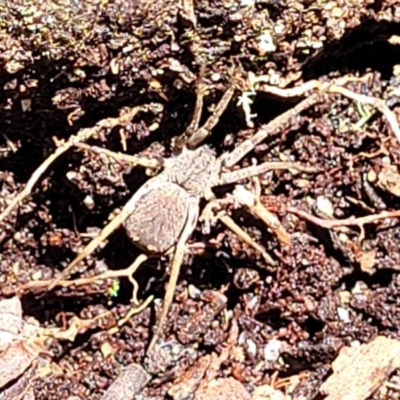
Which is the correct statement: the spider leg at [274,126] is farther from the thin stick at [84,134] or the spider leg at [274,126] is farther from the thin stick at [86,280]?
the thin stick at [86,280]

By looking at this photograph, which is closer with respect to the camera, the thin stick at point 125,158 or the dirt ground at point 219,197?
the dirt ground at point 219,197

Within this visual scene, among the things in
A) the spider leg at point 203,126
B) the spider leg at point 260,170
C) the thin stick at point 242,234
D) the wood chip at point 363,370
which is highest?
the spider leg at point 203,126

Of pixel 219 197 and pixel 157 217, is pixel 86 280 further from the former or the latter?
pixel 219 197

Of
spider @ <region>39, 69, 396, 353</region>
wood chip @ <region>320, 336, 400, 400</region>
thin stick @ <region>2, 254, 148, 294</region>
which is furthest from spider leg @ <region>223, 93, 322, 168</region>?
wood chip @ <region>320, 336, 400, 400</region>

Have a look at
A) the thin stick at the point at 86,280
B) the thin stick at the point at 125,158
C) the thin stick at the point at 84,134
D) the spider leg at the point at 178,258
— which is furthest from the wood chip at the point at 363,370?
the thin stick at the point at 84,134

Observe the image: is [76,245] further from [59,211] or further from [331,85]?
[331,85]

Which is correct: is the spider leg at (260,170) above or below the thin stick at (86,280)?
above
